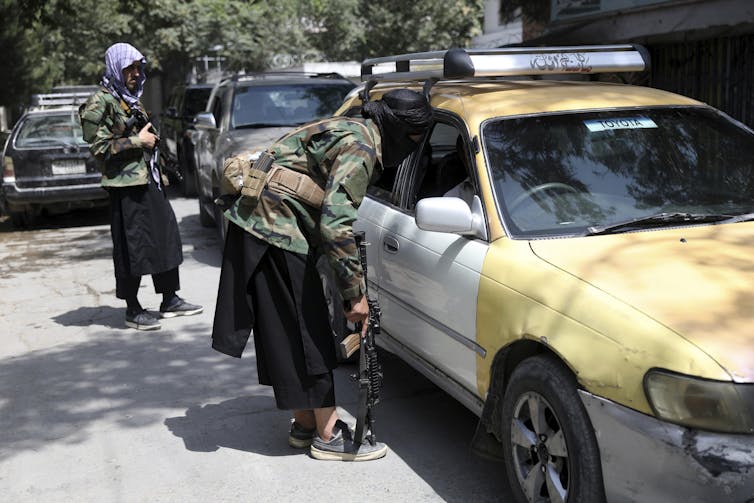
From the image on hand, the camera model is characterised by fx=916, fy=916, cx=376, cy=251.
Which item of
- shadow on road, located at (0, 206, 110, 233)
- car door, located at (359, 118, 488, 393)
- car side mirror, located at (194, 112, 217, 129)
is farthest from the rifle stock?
shadow on road, located at (0, 206, 110, 233)

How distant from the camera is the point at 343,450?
4.50 metres

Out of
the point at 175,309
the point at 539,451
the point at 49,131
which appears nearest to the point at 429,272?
the point at 539,451

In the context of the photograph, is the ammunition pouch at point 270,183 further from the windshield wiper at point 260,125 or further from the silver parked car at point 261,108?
the windshield wiper at point 260,125

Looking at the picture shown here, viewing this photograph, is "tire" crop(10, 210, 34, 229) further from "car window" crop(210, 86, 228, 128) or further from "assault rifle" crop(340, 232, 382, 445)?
"assault rifle" crop(340, 232, 382, 445)

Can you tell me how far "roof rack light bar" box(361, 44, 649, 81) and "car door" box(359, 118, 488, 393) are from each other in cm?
30

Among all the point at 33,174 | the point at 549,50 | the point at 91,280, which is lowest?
the point at 91,280

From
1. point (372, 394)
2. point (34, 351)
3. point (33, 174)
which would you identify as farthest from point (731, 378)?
point (33, 174)

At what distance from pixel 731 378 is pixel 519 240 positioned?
4.06ft

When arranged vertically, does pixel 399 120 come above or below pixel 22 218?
above

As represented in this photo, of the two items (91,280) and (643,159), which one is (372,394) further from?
(91,280)

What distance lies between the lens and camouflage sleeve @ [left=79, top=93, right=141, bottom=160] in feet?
21.9

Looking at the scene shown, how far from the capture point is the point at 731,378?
2.80m

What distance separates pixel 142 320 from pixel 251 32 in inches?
1074

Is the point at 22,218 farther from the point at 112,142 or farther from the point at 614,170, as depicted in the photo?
the point at 614,170
